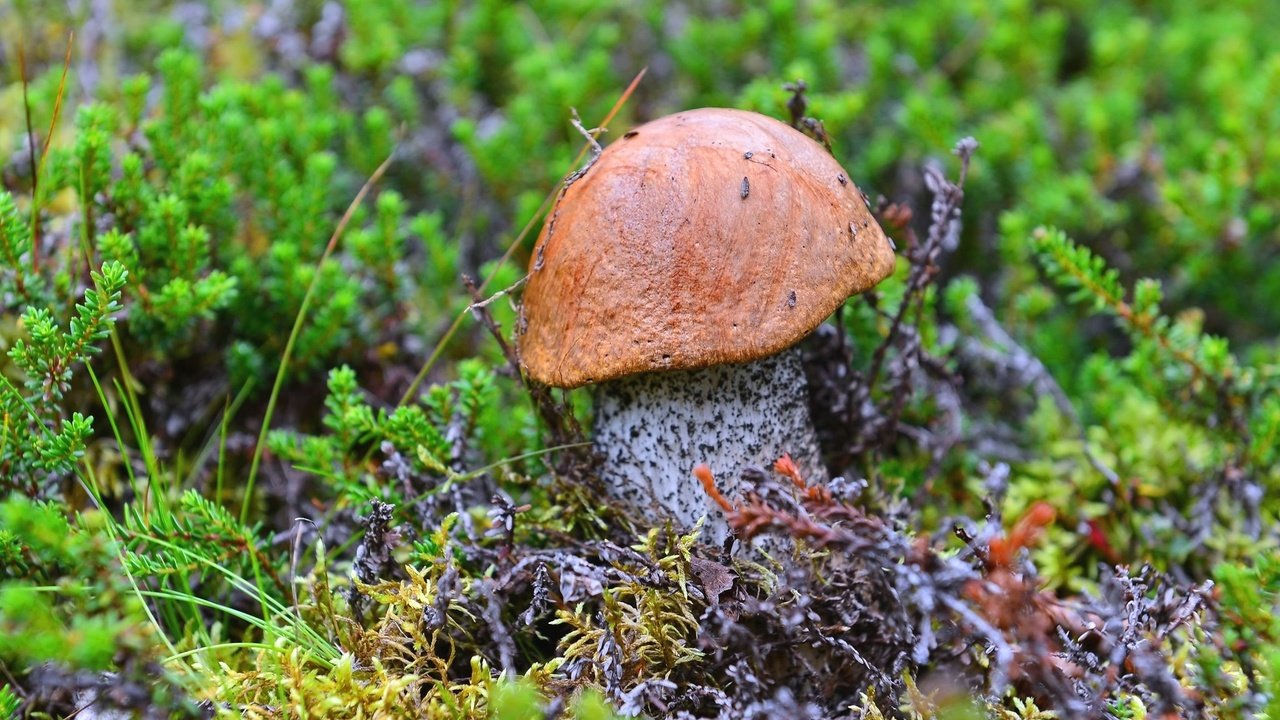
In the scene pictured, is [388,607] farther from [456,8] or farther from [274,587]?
[456,8]

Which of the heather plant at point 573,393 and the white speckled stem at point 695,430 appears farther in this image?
the white speckled stem at point 695,430

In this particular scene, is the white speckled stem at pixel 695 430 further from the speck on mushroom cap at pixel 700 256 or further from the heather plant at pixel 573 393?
the speck on mushroom cap at pixel 700 256

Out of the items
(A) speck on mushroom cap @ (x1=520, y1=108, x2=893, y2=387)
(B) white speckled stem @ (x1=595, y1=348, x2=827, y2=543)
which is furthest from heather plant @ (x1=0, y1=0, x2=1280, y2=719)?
(A) speck on mushroom cap @ (x1=520, y1=108, x2=893, y2=387)

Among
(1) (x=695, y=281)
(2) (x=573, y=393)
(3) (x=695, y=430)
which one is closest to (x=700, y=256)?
(1) (x=695, y=281)

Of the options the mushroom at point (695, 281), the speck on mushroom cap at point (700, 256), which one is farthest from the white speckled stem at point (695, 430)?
the speck on mushroom cap at point (700, 256)

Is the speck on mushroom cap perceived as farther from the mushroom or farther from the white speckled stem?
the white speckled stem

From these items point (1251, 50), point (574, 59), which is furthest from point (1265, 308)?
point (574, 59)

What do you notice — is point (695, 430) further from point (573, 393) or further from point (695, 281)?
point (573, 393)
